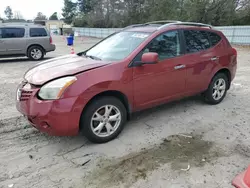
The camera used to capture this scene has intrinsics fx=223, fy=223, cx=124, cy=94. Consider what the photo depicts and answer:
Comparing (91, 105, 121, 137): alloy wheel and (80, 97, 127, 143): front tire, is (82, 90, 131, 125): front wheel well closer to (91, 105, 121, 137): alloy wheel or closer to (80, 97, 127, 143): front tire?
(80, 97, 127, 143): front tire

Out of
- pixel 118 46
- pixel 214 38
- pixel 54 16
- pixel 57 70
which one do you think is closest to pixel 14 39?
pixel 118 46

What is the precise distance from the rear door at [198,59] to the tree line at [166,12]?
19.6 meters

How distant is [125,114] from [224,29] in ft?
56.1

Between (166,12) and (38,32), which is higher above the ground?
(166,12)

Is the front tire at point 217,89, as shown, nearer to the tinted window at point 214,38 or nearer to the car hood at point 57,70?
the tinted window at point 214,38

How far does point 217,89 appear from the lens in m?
4.82

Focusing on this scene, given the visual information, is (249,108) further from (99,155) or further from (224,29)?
(224,29)

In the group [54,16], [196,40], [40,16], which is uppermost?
[40,16]

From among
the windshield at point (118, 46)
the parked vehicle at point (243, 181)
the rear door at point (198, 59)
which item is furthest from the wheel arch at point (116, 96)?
the parked vehicle at point (243, 181)

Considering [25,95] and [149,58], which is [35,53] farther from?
[149,58]

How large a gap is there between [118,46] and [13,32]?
894 centimetres

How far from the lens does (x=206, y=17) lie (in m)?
22.5

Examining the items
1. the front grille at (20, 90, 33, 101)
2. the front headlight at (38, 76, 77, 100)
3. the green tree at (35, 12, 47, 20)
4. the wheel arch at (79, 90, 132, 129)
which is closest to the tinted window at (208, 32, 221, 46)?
the wheel arch at (79, 90, 132, 129)

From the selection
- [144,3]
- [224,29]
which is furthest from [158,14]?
[224,29]
